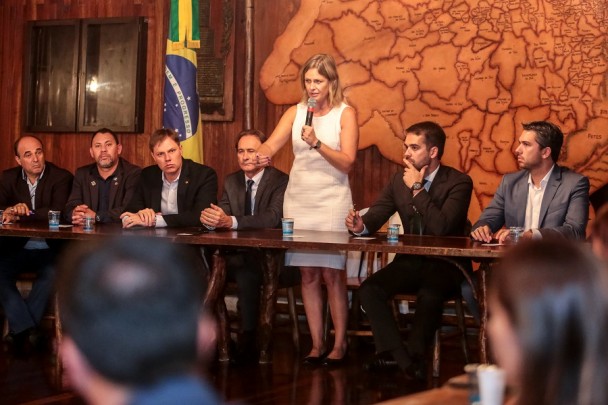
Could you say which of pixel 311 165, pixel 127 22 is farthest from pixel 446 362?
pixel 127 22

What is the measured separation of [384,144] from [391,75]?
477 mm

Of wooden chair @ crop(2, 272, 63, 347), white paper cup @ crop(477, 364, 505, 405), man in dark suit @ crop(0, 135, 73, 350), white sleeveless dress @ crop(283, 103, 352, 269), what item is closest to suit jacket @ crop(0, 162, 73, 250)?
man in dark suit @ crop(0, 135, 73, 350)

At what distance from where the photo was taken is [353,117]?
5.07 metres

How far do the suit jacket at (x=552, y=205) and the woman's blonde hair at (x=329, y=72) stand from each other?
100 cm

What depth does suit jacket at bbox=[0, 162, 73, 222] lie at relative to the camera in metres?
6.31

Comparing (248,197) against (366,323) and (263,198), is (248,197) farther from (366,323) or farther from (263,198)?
(366,323)

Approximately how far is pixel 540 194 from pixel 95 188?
2.87m

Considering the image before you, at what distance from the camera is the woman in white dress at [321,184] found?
16.7 feet

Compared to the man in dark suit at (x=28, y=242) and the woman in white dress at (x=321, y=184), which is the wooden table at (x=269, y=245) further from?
the man in dark suit at (x=28, y=242)

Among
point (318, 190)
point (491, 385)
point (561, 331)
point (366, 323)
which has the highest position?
point (318, 190)

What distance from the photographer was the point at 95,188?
6.13 m

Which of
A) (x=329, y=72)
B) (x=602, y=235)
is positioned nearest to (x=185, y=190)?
(x=329, y=72)

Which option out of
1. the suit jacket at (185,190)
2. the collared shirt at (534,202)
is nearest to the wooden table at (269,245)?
the suit jacket at (185,190)

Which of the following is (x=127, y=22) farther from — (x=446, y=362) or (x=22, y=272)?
(x=446, y=362)
